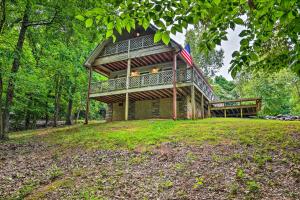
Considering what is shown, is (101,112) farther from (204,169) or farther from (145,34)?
(204,169)

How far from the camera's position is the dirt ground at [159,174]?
516cm

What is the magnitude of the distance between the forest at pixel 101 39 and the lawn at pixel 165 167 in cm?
248

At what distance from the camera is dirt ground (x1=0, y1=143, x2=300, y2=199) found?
5164 millimetres

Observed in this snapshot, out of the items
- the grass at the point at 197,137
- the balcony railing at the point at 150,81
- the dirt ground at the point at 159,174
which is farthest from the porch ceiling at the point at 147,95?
the dirt ground at the point at 159,174

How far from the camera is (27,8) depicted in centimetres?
1240

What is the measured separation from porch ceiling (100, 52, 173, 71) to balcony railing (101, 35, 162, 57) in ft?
2.87

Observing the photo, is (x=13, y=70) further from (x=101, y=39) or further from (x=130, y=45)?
(x=130, y=45)

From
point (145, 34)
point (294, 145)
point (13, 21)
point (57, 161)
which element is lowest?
point (57, 161)

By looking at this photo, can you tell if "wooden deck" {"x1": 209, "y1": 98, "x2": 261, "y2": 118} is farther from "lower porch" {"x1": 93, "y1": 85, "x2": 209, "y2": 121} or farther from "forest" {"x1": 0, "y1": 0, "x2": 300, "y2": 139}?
"forest" {"x1": 0, "y1": 0, "x2": 300, "y2": 139}

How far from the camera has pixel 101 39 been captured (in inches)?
517

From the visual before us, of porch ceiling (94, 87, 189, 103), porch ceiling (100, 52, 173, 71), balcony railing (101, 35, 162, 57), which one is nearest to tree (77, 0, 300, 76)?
porch ceiling (94, 87, 189, 103)

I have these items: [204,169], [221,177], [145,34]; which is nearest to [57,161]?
[204,169]

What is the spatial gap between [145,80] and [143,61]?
2.56 meters

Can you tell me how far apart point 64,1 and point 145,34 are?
28.0 feet
